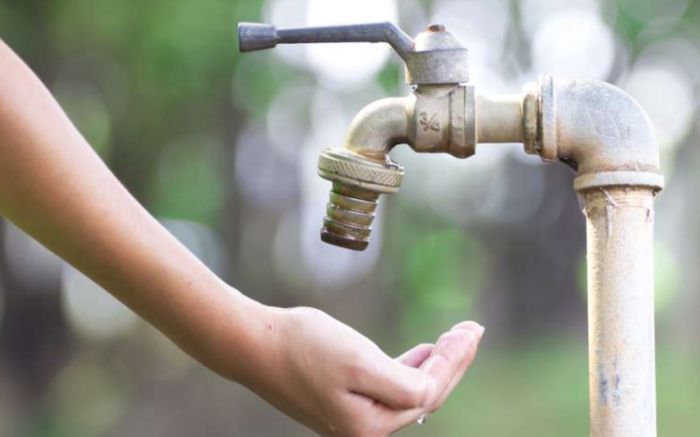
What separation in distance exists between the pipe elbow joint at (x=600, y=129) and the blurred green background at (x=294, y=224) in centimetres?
786

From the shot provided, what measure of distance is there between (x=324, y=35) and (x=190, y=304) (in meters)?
→ 0.33

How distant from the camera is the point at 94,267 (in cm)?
144

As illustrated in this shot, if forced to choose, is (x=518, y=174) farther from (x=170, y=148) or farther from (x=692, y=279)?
(x=170, y=148)

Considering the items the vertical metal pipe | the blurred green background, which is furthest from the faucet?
the blurred green background

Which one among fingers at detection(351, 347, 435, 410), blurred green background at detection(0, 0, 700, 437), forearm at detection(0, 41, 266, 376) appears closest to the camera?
forearm at detection(0, 41, 266, 376)

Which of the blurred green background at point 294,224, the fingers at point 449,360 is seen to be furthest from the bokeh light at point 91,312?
the fingers at point 449,360

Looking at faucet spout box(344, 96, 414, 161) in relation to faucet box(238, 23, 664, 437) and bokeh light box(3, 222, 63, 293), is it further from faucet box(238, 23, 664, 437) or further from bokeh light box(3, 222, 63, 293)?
bokeh light box(3, 222, 63, 293)

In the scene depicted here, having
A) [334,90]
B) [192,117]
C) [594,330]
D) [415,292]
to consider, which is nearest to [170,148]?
[192,117]

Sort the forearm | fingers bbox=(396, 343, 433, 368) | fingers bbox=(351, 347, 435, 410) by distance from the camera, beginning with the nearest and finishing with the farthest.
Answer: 1. the forearm
2. fingers bbox=(351, 347, 435, 410)
3. fingers bbox=(396, 343, 433, 368)

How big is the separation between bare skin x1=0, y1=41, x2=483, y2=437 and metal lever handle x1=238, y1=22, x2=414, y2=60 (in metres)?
0.28

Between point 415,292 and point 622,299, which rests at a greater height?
point 622,299

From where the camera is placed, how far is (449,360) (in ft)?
5.02

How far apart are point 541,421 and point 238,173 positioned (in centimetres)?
428

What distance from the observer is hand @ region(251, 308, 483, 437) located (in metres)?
1.48
